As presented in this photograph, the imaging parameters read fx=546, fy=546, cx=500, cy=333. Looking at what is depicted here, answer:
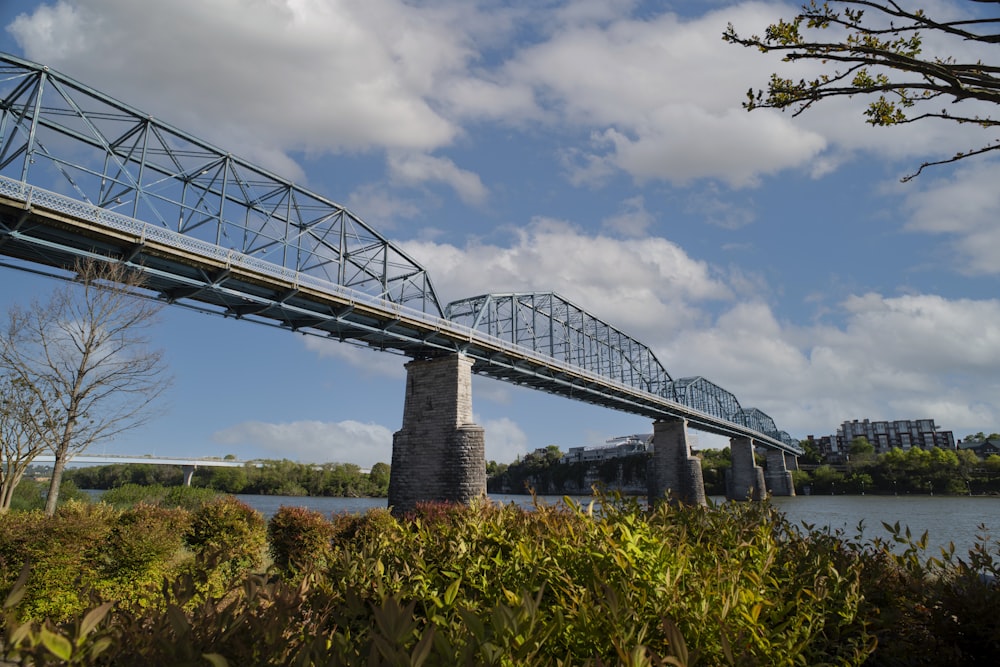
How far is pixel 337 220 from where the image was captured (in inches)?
1597

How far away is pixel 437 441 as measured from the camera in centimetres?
3139

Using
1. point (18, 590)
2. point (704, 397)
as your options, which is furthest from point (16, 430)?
point (704, 397)

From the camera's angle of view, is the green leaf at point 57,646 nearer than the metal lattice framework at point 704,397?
Yes

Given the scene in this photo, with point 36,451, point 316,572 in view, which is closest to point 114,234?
point 36,451

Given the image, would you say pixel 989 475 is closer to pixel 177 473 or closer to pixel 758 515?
pixel 758 515

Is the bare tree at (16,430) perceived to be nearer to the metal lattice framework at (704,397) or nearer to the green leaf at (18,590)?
the green leaf at (18,590)

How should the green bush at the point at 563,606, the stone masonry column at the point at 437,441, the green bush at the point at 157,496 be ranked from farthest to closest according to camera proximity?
the stone masonry column at the point at 437,441
the green bush at the point at 157,496
the green bush at the point at 563,606

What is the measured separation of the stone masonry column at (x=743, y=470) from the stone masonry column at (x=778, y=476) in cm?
1993

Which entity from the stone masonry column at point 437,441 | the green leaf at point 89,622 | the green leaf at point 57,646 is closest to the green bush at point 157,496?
the stone masonry column at point 437,441

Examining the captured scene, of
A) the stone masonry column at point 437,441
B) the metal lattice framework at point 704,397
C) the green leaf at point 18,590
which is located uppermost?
the metal lattice framework at point 704,397

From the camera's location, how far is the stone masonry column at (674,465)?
61125mm

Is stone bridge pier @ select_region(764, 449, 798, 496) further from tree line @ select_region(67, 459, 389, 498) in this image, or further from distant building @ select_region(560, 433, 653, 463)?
tree line @ select_region(67, 459, 389, 498)

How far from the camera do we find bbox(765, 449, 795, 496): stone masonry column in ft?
343

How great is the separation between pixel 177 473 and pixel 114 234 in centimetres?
8720
